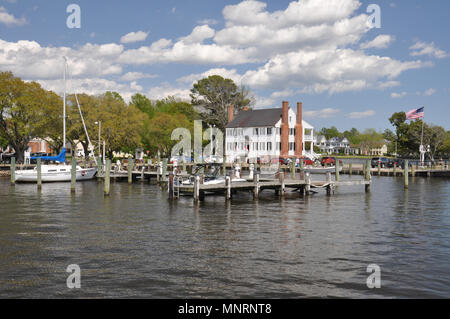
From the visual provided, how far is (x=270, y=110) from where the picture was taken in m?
92.4

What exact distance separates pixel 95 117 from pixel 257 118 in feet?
112

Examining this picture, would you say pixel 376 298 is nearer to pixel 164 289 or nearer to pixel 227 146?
pixel 164 289

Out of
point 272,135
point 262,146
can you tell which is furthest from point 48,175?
point 262,146

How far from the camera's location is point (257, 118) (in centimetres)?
9250

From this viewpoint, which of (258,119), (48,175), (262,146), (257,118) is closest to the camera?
(48,175)

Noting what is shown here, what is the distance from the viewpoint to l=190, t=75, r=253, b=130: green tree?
362 ft

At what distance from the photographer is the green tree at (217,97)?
110 m

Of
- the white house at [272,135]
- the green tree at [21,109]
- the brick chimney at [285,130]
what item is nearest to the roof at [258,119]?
the white house at [272,135]

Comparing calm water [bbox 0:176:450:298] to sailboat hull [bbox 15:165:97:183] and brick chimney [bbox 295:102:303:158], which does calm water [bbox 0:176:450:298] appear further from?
brick chimney [bbox 295:102:303:158]

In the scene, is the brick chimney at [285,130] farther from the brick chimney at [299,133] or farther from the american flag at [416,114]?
the american flag at [416,114]

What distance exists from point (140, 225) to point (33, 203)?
12492 mm

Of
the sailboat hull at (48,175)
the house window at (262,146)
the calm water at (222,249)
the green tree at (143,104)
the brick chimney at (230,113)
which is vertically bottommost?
the calm water at (222,249)

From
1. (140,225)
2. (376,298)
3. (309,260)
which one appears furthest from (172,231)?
(376,298)

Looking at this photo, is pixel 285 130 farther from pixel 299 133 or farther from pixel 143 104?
pixel 143 104
